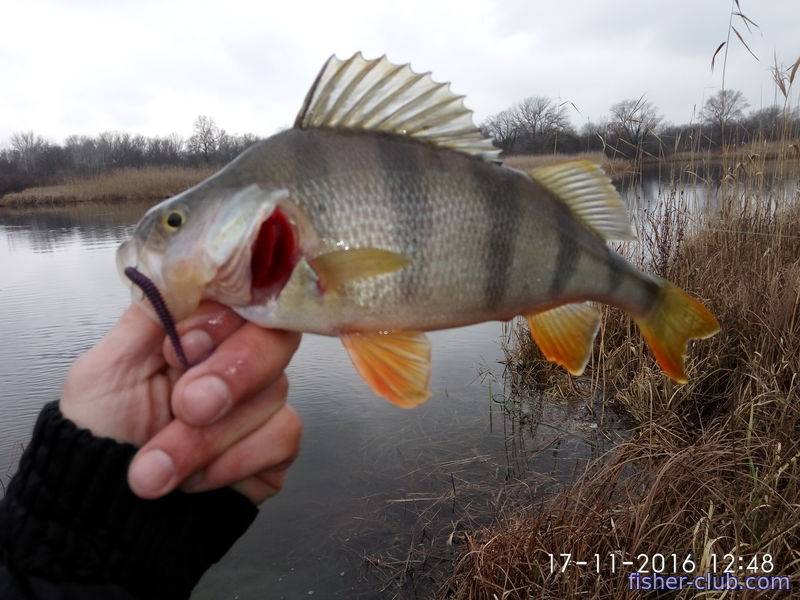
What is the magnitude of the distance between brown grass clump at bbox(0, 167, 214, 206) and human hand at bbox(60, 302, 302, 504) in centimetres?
2006

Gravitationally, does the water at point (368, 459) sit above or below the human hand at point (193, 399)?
below

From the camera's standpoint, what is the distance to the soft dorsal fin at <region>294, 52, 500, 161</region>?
5.06ft

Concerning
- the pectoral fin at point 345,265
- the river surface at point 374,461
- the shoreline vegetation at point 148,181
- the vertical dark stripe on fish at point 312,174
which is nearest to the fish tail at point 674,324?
the pectoral fin at point 345,265

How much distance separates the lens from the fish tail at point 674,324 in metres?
1.81

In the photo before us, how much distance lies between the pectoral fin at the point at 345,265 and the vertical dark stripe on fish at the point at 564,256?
55cm

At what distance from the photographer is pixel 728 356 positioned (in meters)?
4.61

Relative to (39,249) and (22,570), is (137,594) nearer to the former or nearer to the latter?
(22,570)

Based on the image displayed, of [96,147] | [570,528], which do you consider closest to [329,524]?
[570,528]

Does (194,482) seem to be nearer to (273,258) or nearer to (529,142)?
(273,258)

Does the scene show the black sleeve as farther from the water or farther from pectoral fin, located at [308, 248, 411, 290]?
pectoral fin, located at [308, 248, 411, 290]

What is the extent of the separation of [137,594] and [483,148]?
5.25ft

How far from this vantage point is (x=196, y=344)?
1.49 meters

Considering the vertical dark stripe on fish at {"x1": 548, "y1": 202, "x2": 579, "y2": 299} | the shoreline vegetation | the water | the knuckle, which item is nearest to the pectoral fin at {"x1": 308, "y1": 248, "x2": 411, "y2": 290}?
the knuckle

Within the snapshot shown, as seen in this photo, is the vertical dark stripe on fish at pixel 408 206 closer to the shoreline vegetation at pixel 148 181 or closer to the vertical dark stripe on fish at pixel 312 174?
the vertical dark stripe on fish at pixel 312 174
